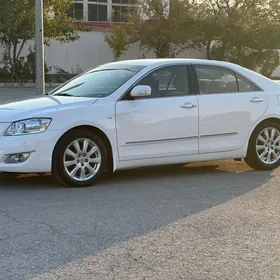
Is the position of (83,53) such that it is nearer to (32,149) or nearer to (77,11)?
(77,11)

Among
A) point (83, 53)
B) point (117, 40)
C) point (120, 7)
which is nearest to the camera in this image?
point (117, 40)

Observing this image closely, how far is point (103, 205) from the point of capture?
5.86 m

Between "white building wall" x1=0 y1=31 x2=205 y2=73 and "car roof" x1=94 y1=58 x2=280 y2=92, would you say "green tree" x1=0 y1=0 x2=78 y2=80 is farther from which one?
"car roof" x1=94 y1=58 x2=280 y2=92

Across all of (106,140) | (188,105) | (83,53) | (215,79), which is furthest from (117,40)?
(106,140)

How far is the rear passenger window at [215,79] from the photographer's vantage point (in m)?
7.55

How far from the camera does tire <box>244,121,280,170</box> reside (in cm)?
787

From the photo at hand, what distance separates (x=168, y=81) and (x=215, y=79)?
785 millimetres

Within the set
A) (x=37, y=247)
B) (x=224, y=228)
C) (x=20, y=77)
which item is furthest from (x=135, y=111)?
(x=20, y=77)

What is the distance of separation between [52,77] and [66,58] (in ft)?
14.2

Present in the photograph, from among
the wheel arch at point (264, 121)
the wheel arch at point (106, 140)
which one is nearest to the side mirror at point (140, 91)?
the wheel arch at point (106, 140)

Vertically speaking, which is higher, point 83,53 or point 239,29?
point 239,29

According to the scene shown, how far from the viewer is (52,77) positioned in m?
30.0

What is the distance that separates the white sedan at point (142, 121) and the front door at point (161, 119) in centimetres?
1

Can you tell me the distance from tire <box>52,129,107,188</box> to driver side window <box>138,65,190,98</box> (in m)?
1.05
